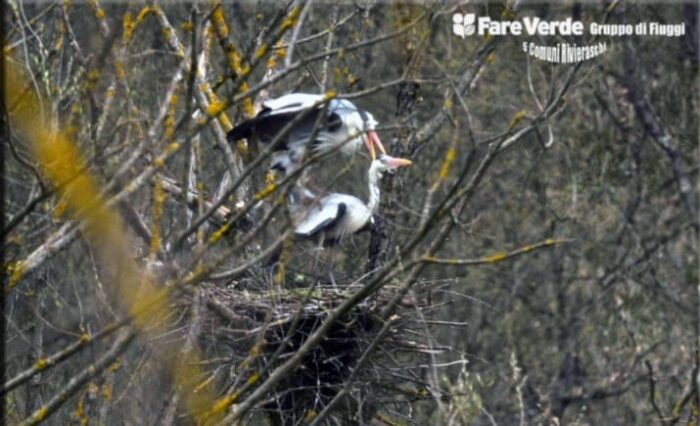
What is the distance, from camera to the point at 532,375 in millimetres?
13641

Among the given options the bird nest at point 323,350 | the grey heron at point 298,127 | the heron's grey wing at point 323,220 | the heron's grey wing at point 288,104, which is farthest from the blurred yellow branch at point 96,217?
the heron's grey wing at point 323,220

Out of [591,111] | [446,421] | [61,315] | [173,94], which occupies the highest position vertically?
[173,94]

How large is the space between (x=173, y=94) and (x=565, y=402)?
9.03 m

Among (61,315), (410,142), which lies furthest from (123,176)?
(61,315)

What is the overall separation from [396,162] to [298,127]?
0.71 metres

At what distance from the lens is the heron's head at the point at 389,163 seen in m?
7.68

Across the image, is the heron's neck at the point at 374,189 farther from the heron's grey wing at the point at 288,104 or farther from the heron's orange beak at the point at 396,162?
the heron's grey wing at the point at 288,104

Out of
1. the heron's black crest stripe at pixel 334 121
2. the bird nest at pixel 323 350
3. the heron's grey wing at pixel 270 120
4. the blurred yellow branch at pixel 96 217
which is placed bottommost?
the bird nest at pixel 323 350

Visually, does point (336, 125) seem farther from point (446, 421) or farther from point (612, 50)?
point (612, 50)

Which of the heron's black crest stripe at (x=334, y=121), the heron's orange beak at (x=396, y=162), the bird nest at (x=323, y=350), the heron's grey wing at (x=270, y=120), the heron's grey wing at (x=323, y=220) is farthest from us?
the heron's grey wing at (x=323, y=220)

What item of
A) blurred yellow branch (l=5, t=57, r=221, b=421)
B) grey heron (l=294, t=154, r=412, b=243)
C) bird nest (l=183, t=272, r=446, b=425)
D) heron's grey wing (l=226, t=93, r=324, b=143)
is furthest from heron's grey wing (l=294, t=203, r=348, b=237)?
blurred yellow branch (l=5, t=57, r=221, b=421)

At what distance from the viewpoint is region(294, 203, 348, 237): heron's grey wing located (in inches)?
330

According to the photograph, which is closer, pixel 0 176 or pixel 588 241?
pixel 0 176

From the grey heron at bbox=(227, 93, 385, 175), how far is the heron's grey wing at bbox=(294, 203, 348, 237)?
0.32 m
